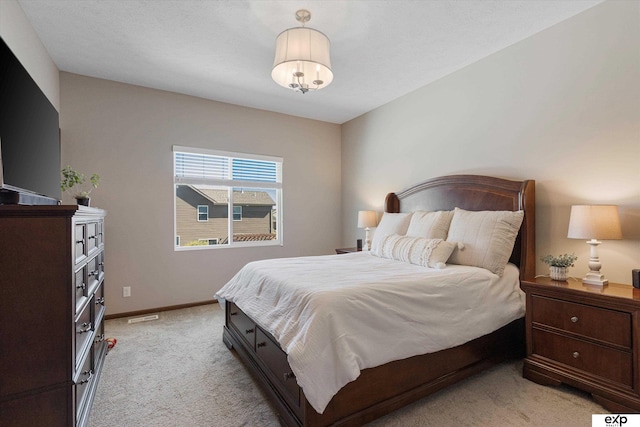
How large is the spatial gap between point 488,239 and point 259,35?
2.59m

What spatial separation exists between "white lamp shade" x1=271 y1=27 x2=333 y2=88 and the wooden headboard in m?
1.80

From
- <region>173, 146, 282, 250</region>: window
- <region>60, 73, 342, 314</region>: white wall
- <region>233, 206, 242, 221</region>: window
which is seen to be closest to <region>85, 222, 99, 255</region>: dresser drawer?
<region>60, 73, 342, 314</region>: white wall

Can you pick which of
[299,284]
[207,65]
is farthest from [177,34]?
[299,284]

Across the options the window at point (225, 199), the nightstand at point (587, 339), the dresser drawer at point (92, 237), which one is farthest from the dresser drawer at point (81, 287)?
the nightstand at point (587, 339)

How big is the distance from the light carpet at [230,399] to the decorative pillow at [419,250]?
34.8 inches

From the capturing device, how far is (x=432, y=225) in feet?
9.52

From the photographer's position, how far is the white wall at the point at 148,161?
11.0 feet

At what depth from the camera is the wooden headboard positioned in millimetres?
2514

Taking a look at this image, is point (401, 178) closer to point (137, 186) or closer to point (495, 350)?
point (495, 350)

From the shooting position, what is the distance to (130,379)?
2.17m

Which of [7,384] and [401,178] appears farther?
[401,178]

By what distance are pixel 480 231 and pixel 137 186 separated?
12.3 ft

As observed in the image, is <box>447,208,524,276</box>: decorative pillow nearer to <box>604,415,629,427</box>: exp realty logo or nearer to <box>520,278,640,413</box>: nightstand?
<box>520,278,640,413</box>: nightstand

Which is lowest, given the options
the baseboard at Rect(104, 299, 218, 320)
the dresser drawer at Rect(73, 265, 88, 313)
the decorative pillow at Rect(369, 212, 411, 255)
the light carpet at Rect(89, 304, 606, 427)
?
the light carpet at Rect(89, 304, 606, 427)
